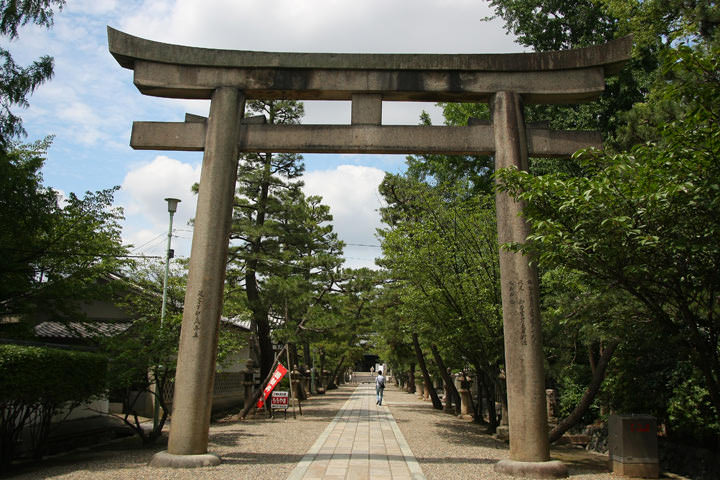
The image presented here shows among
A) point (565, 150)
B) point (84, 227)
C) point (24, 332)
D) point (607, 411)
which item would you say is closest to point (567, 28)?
point (565, 150)

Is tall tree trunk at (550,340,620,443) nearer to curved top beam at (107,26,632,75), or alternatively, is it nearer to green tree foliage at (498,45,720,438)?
green tree foliage at (498,45,720,438)

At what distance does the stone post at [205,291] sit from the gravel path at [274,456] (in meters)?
0.47

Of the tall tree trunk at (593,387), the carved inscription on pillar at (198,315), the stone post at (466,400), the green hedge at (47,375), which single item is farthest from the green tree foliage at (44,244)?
the stone post at (466,400)

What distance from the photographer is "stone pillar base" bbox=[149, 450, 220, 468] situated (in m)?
7.61

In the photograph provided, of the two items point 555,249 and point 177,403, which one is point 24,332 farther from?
point 555,249

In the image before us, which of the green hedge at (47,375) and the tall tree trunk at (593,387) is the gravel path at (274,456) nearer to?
the tall tree trunk at (593,387)

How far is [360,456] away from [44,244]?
9374 millimetres

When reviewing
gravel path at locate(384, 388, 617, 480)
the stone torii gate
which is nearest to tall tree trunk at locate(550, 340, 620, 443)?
gravel path at locate(384, 388, 617, 480)

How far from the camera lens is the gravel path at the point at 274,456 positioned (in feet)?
24.9

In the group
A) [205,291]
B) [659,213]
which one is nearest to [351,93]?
[205,291]

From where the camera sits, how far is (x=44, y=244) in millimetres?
12516

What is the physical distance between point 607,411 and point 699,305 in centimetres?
799

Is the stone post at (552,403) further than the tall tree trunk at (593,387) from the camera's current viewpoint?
Yes

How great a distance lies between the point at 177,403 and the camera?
7977mm
